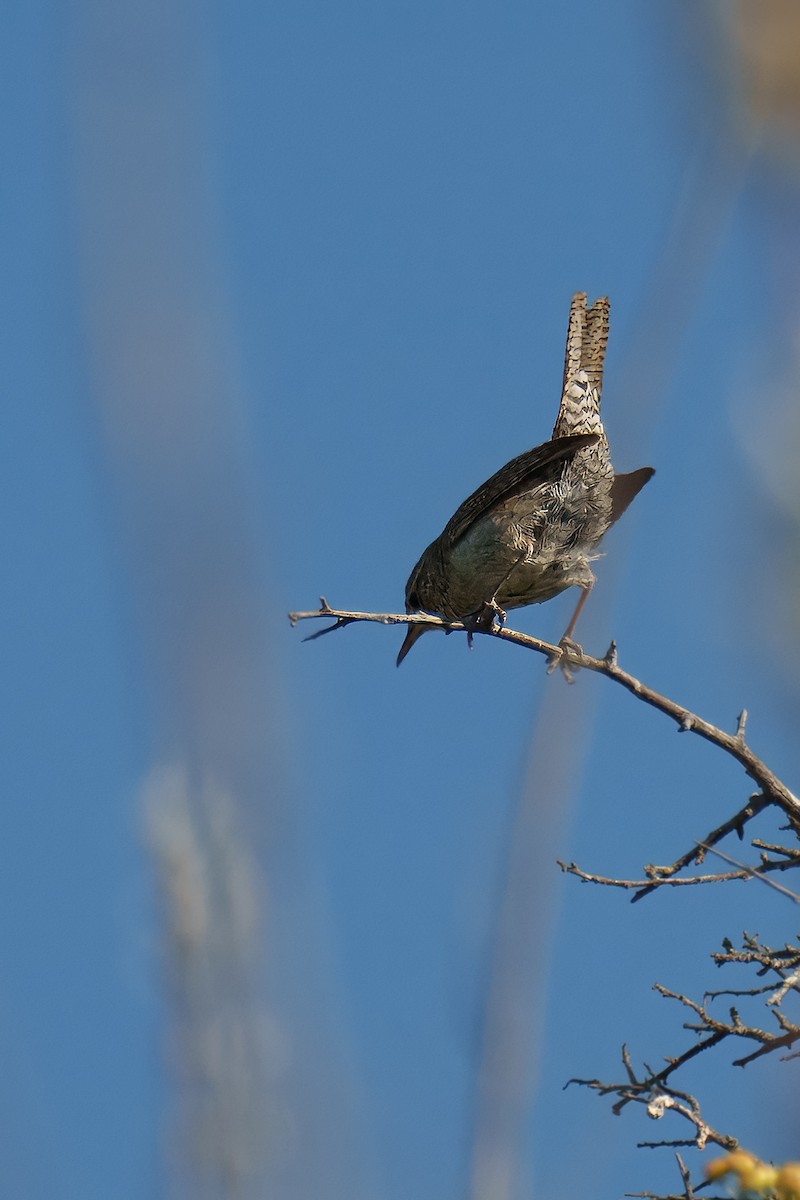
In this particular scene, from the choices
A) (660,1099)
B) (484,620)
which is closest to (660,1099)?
(660,1099)

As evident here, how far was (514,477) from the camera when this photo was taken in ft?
20.8

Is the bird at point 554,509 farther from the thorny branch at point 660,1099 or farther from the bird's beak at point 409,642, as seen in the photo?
the thorny branch at point 660,1099

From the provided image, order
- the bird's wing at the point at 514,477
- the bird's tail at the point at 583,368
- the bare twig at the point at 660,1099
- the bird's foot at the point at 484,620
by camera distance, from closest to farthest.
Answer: the bare twig at the point at 660,1099
the bird's foot at the point at 484,620
the bird's wing at the point at 514,477
the bird's tail at the point at 583,368

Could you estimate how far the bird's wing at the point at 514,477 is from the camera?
240 inches

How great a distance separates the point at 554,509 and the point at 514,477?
10.0 inches

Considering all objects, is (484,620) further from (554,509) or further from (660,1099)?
(660,1099)

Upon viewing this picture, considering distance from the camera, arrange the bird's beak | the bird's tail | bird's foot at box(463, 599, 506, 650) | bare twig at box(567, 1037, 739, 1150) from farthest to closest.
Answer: the bird's beak
the bird's tail
bird's foot at box(463, 599, 506, 650)
bare twig at box(567, 1037, 739, 1150)

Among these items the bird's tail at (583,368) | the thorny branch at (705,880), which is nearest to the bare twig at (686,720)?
the thorny branch at (705,880)

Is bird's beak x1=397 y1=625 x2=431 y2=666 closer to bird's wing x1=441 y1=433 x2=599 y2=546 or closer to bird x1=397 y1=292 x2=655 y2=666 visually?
bird x1=397 y1=292 x2=655 y2=666

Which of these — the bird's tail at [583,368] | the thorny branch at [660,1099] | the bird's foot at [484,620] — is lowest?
the thorny branch at [660,1099]

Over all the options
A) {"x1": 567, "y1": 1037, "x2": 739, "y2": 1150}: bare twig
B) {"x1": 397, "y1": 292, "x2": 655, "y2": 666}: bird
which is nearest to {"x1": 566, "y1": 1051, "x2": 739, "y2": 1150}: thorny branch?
{"x1": 567, "y1": 1037, "x2": 739, "y2": 1150}: bare twig

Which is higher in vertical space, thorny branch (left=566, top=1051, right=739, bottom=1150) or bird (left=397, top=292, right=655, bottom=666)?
bird (left=397, top=292, right=655, bottom=666)

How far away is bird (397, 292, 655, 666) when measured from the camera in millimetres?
6391

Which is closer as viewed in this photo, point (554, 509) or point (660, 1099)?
point (660, 1099)
